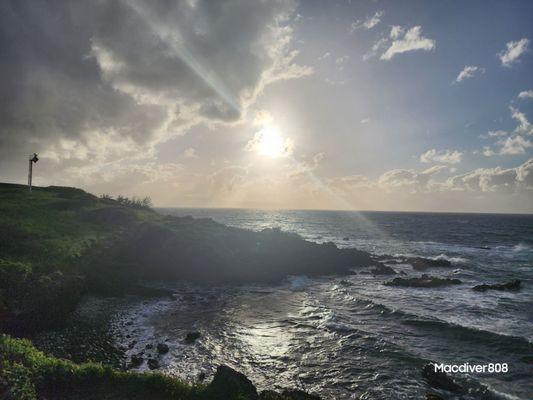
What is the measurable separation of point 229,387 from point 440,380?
469 inches

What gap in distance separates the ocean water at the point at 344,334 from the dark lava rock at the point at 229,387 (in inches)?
154

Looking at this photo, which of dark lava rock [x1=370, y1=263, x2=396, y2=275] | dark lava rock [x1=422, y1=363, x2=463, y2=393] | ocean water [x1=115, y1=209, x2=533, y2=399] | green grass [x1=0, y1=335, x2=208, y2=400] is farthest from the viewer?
dark lava rock [x1=370, y1=263, x2=396, y2=275]

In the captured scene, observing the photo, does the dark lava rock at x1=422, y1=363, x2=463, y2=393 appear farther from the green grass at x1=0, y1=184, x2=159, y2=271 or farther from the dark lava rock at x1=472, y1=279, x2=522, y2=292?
the green grass at x1=0, y1=184, x2=159, y2=271

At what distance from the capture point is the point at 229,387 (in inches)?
524

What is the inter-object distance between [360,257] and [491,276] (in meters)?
19.1

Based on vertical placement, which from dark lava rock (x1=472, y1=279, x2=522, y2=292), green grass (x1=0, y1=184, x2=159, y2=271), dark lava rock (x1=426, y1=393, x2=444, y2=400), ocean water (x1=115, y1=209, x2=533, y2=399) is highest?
green grass (x1=0, y1=184, x2=159, y2=271)

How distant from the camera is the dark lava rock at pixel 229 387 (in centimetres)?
1304

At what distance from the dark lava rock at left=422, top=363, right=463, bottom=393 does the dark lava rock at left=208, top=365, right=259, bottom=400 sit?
1044cm

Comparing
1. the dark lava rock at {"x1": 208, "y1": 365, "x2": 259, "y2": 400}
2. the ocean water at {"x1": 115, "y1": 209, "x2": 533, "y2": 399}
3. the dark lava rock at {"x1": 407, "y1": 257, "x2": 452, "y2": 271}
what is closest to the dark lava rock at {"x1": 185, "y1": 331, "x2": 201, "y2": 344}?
the ocean water at {"x1": 115, "y1": 209, "x2": 533, "y2": 399}

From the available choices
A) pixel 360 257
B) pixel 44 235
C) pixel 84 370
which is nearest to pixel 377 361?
pixel 84 370

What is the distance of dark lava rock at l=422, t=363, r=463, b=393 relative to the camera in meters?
17.1

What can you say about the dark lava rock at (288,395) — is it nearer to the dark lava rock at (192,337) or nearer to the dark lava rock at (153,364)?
the dark lava rock at (153,364)

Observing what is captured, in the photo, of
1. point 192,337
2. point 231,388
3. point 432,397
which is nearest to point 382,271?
point 432,397

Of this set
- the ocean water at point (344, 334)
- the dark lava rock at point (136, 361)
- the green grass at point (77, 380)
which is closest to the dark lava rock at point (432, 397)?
the ocean water at point (344, 334)
